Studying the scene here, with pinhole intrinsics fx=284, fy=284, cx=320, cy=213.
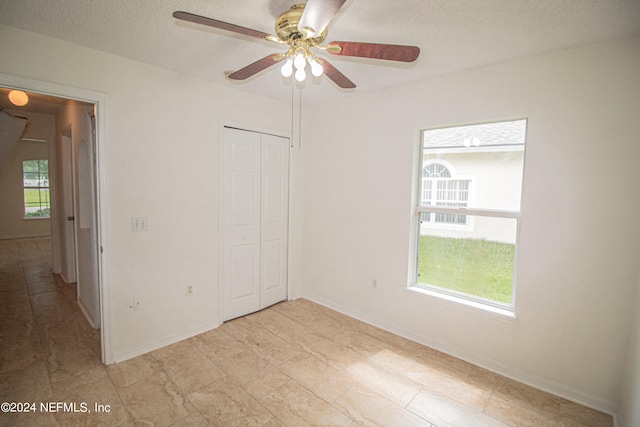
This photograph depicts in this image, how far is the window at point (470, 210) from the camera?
2.36 metres

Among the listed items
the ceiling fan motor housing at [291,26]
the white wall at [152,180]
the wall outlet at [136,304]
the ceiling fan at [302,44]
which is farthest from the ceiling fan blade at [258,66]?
the wall outlet at [136,304]

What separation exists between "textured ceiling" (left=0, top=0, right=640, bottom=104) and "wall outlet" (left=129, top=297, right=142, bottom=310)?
202 centimetres

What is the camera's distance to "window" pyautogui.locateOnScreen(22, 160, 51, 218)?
708 centimetres

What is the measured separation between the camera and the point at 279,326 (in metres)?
3.06

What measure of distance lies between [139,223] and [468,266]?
116 inches

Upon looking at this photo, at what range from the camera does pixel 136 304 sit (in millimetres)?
2465

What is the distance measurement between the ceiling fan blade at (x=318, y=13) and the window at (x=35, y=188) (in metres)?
8.90

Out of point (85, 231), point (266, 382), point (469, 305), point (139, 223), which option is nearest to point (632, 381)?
point (469, 305)

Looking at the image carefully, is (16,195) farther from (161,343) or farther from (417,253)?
A: (417,253)

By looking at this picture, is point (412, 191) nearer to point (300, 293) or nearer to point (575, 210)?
point (575, 210)

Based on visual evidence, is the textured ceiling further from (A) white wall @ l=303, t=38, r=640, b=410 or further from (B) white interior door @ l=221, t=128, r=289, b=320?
(B) white interior door @ l=221, t=128, r=289, b=320

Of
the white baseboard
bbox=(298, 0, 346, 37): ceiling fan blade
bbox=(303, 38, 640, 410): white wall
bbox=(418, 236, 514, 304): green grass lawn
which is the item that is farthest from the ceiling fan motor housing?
the white baseboard

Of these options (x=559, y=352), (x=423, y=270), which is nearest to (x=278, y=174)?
(x=423, y=270)

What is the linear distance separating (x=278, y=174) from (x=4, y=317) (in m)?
3.33
